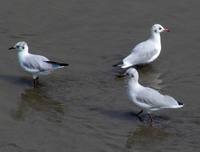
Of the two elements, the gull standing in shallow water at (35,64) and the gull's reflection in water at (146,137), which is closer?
the gull's reflection in water at (146,137)

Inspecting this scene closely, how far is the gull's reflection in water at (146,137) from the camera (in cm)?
1001

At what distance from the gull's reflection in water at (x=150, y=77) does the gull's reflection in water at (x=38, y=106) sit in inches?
70.1

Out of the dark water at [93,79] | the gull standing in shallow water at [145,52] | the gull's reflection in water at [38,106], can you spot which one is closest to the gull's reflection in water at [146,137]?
the dark water at [93,79]

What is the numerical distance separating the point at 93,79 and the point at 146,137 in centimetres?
209

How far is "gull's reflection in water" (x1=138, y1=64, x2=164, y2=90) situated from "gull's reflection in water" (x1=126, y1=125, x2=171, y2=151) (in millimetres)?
1600

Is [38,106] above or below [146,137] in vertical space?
above

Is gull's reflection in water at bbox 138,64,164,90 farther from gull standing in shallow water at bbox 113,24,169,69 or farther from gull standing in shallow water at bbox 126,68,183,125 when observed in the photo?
gull standing in shallow water at bbox 126,68,183,125

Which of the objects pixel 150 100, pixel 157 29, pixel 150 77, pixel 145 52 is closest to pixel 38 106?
pixel 150 100

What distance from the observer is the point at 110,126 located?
414 inches

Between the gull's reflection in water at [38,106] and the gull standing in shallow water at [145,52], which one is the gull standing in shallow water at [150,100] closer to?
the gull's reflection in water at [38,106]

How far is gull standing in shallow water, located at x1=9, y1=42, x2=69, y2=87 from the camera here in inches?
470

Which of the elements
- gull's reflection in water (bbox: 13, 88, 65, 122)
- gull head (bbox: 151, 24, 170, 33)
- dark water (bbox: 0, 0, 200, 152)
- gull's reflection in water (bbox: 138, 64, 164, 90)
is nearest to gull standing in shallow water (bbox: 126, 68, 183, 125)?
dark water (bbox: 0, 0, 200, 152)

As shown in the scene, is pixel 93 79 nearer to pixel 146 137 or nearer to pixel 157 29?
pixel 157 29

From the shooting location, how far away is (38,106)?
11273 mm
